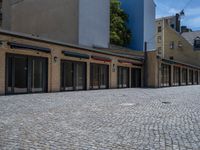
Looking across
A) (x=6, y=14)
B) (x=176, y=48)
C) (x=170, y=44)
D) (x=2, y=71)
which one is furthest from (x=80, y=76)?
(x=176, y=48)

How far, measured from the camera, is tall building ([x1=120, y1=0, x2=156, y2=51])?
43250mm

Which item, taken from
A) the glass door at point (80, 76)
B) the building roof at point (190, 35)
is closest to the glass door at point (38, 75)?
the glass door at point (80, 76)

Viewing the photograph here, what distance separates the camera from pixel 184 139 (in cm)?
562

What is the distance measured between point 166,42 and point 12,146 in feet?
180

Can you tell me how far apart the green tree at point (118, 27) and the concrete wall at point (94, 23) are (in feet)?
19.0

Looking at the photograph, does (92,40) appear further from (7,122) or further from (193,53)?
(193,53)

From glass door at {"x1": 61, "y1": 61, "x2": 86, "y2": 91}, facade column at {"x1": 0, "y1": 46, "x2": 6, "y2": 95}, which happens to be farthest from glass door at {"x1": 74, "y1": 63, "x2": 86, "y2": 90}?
Answer: facade column at {"x1": 0, "y1": 46, "x2": 6, "y2": 95}

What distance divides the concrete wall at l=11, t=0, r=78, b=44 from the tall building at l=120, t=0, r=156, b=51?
1644 centimetres

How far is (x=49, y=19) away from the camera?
105 feet

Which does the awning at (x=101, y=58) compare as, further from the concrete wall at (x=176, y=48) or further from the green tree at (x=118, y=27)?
the concrete wall at (x=176, y=48)

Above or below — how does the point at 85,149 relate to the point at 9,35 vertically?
below

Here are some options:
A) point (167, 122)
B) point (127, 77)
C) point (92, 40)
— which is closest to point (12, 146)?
point (167, 122)

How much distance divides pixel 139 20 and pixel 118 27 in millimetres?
4384

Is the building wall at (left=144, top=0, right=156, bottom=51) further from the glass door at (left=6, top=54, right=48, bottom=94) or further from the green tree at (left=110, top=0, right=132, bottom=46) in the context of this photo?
the glass door at (left=6, top=54, right=48, bottom=94)
